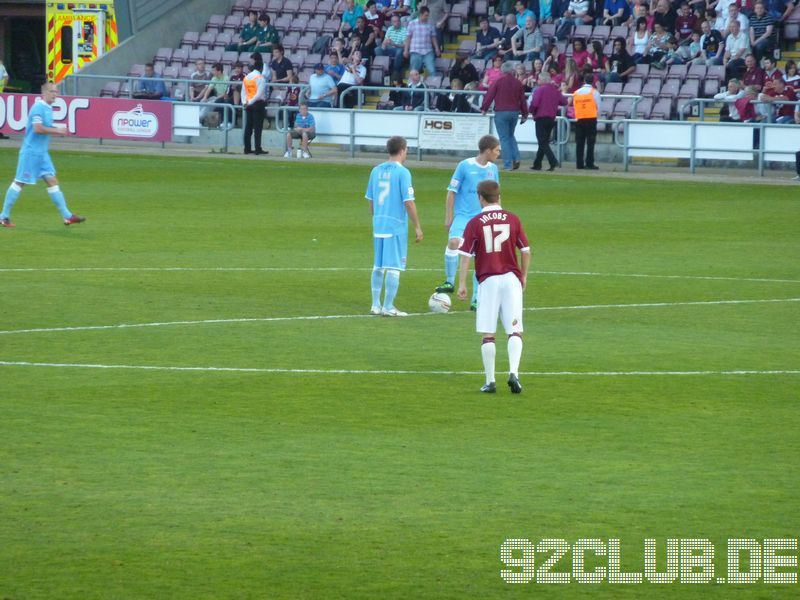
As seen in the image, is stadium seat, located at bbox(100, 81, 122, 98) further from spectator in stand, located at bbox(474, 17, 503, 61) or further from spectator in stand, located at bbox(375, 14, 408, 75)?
spectator in stand, located at bbox(474, 17, 503, 61)

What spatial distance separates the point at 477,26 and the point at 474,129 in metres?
7.45

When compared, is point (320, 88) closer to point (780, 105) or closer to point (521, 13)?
point (521, 13)

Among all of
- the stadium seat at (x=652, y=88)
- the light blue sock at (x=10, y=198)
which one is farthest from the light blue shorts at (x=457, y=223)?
the stadium seat at (x=652, y=88)

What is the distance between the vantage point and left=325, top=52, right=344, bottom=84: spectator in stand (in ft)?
130

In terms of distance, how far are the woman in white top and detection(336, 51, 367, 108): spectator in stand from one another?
7093 millimetres

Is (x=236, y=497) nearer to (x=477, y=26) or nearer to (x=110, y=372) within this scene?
(x=110, y=372)

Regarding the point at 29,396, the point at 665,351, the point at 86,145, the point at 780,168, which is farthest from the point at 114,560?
the point at 86,145

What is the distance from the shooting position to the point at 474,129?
1405 inches

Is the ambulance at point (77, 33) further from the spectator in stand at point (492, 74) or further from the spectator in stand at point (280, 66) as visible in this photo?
the spectator in stand at point (492, 74)

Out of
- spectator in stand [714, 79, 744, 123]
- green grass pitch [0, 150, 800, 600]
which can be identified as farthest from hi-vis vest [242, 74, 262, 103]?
green grass pitch [0, 150, 800, 600]

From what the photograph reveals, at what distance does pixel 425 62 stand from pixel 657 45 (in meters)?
6.27

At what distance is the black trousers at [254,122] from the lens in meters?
37.1

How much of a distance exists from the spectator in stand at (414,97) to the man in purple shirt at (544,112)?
4.74m

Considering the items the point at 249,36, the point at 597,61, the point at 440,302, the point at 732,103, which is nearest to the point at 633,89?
the point at 597,61
